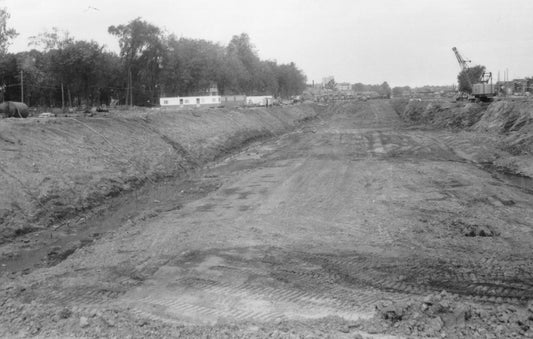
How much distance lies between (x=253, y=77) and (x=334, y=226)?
3514 inches

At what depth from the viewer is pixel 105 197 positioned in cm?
1936

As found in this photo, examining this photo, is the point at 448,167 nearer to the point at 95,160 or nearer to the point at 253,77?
the point at 95,160

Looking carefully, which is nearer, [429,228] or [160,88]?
[429,228]

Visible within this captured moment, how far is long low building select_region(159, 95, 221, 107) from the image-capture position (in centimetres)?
6512

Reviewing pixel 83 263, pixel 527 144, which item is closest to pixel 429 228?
pixel 83 263

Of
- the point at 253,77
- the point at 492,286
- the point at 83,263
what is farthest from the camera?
the point at 253,77

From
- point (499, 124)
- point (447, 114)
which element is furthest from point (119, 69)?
point (499, 124)

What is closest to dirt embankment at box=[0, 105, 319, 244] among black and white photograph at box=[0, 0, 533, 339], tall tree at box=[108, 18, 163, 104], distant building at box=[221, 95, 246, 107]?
black and white photograph at box=[0, 0, 533, 339]

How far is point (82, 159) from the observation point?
70.6 feet

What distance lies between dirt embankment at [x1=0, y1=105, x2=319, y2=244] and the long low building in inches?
1085

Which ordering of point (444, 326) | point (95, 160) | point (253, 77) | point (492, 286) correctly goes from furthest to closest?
point (253, 77), point (95, 160), point (492, 286), point (444, 326)

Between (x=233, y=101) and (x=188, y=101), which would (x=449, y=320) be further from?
(x=233, y=101)

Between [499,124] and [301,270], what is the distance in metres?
36.7

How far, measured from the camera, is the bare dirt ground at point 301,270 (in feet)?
25.6
